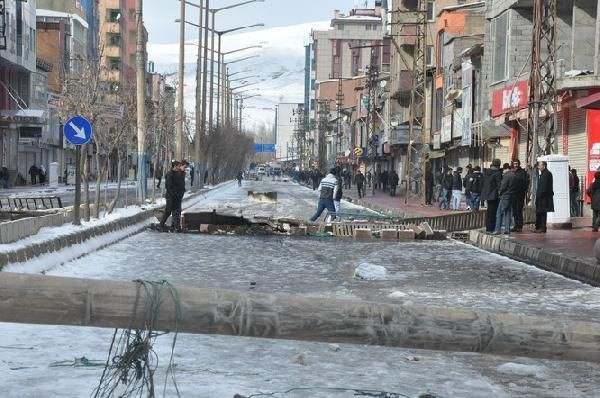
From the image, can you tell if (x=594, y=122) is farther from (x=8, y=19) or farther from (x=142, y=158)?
(x=8, y=19)

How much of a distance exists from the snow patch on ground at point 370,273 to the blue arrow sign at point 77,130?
22.7ft

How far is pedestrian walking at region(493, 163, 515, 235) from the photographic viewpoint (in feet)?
72.1

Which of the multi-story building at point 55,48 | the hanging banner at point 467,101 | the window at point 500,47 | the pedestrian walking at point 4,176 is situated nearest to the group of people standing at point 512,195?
the window at point 500,47

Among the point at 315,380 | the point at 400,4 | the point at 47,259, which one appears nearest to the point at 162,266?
the point at 47,259

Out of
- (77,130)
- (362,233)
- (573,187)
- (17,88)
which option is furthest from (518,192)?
(17,88)

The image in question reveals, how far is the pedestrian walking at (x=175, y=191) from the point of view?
24.1 m

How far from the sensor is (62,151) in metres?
89.6

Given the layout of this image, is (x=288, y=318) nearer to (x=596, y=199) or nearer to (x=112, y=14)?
(x=596, y=199)

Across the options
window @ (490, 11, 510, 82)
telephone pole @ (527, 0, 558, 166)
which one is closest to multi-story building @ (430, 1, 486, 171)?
window @ (490, 11, 510, 82)

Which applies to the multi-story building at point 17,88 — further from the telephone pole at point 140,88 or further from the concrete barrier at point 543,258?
the concrete barrier at point 543,258

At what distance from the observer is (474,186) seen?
35.0 metres

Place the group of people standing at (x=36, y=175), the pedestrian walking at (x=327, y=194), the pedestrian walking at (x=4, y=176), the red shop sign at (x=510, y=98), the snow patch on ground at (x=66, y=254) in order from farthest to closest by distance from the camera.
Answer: the group of people standing at (x=36, y=175)
the pedestrian walking at (x=4, y=176)
the red shop sign at (x=510, y=98)
the pedestrian walking at (x=327, y=194)
the snow patch on ground at (x=66, y=254)

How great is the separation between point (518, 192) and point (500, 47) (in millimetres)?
19534

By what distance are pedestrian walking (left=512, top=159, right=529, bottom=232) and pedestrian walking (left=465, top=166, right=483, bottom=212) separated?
33.4 feet
